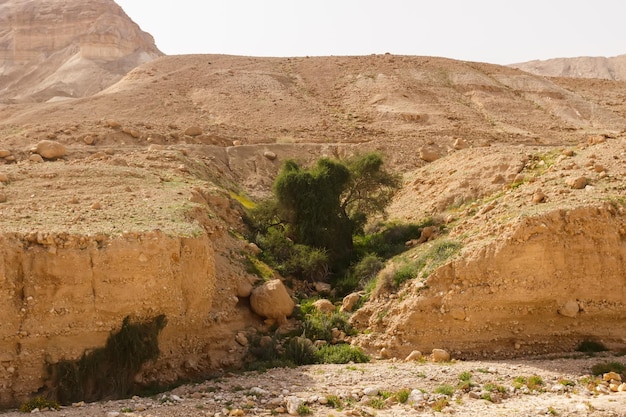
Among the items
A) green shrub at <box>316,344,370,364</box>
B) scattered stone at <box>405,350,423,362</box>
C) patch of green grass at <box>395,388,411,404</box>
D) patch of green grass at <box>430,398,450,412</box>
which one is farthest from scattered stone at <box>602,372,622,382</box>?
green shrub at <box>316,344,370,364</box>

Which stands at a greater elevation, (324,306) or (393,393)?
(324,306)

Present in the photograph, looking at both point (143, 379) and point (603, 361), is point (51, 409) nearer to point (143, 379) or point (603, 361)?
point (143, 379)

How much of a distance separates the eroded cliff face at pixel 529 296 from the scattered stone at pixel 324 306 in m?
1.74

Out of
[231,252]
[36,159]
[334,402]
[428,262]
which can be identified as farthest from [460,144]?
[334,402]

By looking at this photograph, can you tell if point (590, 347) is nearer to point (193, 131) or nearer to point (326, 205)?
point (326, 205)

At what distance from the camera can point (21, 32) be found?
75562mm

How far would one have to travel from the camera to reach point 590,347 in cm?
1555

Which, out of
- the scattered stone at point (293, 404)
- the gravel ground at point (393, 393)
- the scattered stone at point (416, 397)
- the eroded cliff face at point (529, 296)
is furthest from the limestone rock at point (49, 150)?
the scattered stone at point (416, 397)

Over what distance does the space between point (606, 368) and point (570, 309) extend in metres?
1.72

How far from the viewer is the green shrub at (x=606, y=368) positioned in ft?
46.6

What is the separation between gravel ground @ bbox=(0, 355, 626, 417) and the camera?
12.3m

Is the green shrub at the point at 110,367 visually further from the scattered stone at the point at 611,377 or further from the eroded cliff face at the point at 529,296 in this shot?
the scattered stone at the point at 611,377

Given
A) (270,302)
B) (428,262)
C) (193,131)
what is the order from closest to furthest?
(270,302), (428,262), (193,131)

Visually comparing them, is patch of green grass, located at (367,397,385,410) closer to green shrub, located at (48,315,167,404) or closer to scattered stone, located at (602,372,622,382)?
green shrub, located at (48,315,167,404)
